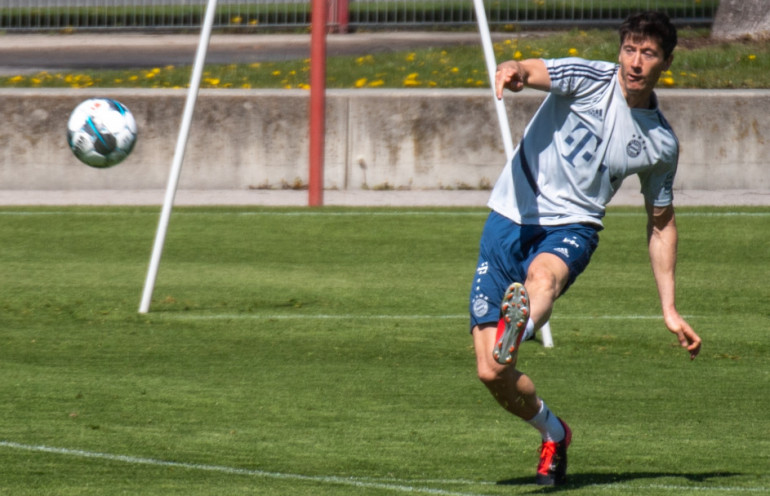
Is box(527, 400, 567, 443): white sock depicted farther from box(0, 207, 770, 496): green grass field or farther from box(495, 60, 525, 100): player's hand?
box(495, 60, 525, 100): player's hand

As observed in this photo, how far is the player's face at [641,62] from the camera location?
5.18 meters

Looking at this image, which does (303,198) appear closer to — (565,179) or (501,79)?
(565,179)

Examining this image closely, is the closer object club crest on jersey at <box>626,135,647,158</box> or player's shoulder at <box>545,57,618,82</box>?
player's shoulder at <box>545,57,618,82</box>

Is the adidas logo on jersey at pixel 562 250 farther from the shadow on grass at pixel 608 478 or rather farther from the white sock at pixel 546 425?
the shadow on grass at pixel 608 478

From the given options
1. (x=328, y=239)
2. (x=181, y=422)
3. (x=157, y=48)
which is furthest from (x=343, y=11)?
(x=181, y=422)

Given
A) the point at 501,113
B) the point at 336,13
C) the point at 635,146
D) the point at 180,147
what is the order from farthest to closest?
the point at 336,13
the point at 180,147
the point at 501,113
the point at 635,146

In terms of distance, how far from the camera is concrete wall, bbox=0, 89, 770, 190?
45.8 feet

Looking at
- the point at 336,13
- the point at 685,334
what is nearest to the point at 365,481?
the point at 685,334

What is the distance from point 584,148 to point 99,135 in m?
5.13

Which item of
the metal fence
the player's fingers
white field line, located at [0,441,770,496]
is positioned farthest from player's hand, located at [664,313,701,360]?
the metal fence

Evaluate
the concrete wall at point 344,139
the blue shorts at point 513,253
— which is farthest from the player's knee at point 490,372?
the concrete wall at point 344,139

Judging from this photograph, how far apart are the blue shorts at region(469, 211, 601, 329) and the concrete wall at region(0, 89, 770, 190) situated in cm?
863

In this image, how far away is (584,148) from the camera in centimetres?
533

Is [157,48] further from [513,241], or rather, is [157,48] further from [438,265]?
[513,241]
